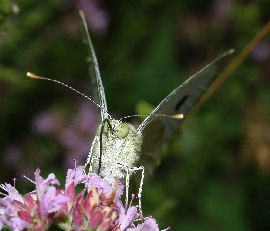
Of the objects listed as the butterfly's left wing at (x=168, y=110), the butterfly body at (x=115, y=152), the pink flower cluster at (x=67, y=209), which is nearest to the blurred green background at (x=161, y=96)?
the butterfly's left wing at (x=168, y=110)

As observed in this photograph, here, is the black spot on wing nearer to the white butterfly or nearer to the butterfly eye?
the white butterfly

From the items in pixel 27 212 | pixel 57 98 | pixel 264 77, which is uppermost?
pixel 264 77

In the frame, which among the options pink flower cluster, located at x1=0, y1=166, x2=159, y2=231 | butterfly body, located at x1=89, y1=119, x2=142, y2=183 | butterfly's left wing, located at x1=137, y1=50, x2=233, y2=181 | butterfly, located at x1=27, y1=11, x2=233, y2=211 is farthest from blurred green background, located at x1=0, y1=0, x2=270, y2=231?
pink flower cluster, located at x1=0, y1=166, x2=159, y2=231

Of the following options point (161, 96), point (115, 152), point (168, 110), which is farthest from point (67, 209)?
point (161, 96)

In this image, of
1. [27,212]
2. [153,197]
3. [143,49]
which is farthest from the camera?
[143,49]

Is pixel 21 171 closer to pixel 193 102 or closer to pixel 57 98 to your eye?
pixel 57 98

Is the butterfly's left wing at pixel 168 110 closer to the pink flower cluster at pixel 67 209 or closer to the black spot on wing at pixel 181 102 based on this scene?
the black spot on wing at pixel 181 102

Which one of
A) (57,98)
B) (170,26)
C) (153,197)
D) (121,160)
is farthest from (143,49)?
(121,160)

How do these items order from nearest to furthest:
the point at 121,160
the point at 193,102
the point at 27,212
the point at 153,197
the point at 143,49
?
the point at 27,212 → the point at 121,160 → the point at 193,102 → the point at 153,197 → the point at 143,49

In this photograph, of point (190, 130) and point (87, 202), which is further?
point (190, 130)
